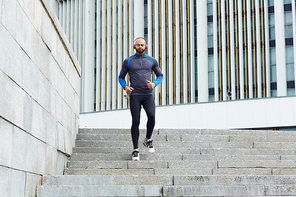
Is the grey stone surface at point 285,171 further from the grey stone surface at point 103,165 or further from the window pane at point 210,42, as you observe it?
the window pane at point 210,42

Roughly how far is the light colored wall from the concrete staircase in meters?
10.6

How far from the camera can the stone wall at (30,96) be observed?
13.9ft

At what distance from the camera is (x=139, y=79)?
694 centimetres

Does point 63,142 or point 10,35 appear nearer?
point 10,35

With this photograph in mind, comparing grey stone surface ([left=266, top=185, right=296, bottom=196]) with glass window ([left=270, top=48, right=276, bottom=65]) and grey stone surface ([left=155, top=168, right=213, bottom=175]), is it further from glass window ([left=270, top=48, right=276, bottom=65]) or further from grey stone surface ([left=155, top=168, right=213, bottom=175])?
glass window ([left=270, top=48, right=276, bottom=65])

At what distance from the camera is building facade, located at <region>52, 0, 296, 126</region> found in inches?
983

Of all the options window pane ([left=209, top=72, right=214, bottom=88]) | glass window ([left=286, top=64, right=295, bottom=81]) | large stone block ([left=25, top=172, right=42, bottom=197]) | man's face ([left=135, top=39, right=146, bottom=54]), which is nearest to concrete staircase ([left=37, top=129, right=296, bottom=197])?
large stone block ([left=25, top=172, right=42, bottom=197])

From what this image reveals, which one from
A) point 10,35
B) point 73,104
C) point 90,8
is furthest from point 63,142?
point 90,8

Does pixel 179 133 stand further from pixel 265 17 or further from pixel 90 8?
pixel 90 8

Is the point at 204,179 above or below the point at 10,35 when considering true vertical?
below

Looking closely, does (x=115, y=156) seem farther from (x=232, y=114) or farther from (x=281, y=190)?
(x=232, y=114)

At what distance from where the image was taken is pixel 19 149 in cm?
461

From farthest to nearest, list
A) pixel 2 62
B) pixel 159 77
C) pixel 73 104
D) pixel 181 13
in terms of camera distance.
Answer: pixel 181 13 → pixel 73 104 → pixel 159 77 → pixel 2 62

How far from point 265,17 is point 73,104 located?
19.5 meters
